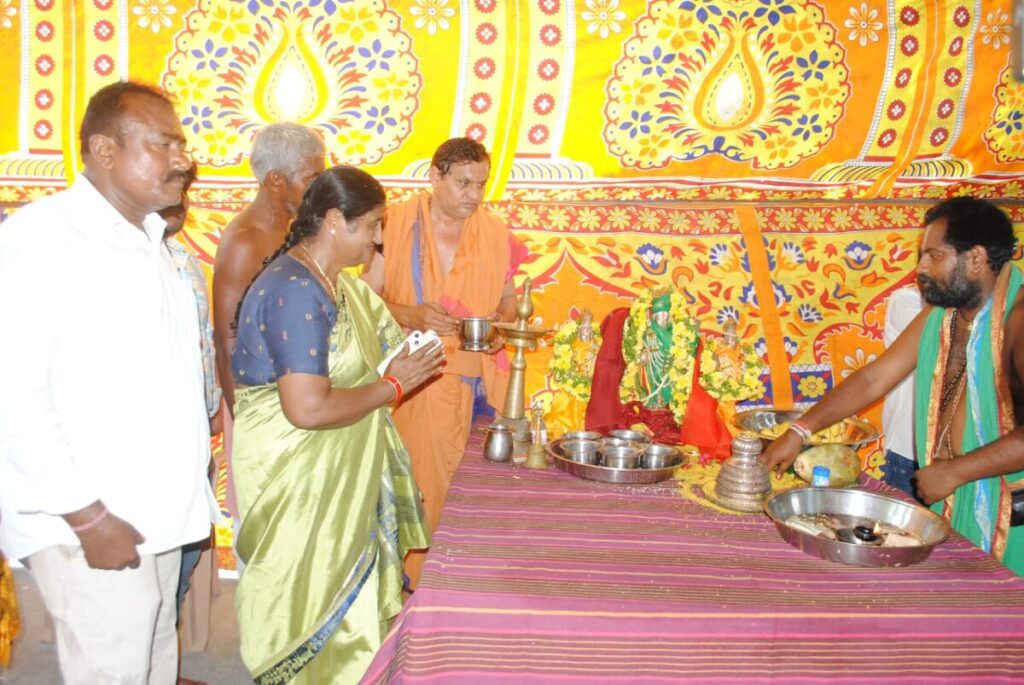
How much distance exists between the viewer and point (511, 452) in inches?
107

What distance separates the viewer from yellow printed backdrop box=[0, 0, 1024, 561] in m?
3.70

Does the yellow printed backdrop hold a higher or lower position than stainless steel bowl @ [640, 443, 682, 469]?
higher

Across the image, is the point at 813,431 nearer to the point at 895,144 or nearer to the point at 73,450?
the point at 895,144

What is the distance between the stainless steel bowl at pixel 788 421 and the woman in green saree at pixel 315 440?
1.19 metres

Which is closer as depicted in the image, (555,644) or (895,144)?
(555,644)

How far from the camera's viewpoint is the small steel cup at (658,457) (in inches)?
106

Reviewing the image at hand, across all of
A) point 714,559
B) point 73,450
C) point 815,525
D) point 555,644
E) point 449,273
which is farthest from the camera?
point 449,273

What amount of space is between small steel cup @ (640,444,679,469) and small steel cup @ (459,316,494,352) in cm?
73

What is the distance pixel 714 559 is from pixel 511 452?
900mm

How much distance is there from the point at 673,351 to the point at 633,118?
1.40m

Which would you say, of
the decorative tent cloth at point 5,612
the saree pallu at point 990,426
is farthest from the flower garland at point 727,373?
the decorative tent cloth at point 5,612

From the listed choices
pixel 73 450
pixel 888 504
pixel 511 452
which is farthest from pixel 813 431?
pixel 73 450

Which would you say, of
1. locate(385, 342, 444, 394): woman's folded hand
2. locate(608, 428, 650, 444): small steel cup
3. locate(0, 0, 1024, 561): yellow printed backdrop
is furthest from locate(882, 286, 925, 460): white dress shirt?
locate(385, 342, 444, 394): woman's folded hand

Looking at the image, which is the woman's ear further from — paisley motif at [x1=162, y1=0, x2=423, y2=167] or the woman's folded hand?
paisley motif at [x1=162, y1=0, x2=423, y2=167]
